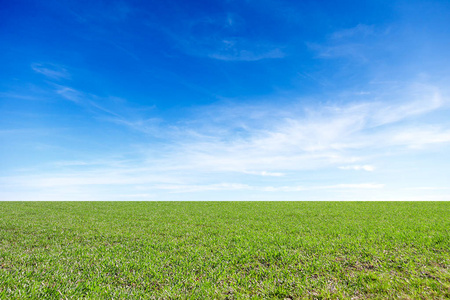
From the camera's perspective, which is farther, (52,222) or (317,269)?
(52,222)

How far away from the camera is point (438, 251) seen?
8.20 m

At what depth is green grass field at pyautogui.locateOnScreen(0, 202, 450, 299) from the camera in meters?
5.65

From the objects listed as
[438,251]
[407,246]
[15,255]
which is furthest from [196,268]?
[438,251]

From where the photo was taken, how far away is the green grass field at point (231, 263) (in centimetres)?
565

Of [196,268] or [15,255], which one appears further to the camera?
[15,255]

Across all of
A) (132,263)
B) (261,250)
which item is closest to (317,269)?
(261,250)

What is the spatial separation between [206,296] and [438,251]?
7887mm

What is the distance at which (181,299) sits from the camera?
529cm

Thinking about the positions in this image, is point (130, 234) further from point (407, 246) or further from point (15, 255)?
point (407, 246)

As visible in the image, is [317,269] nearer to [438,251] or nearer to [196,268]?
[196,268]

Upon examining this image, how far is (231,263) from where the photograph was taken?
7.30 m

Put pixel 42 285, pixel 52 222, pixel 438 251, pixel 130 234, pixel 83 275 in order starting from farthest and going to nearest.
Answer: pixel 52 222 → pixel 130 234 → pixel 438 251 → pixel 83 275 → pixel 42 285

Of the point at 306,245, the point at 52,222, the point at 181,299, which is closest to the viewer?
the point at 181,299

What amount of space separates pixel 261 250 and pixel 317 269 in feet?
6.57
